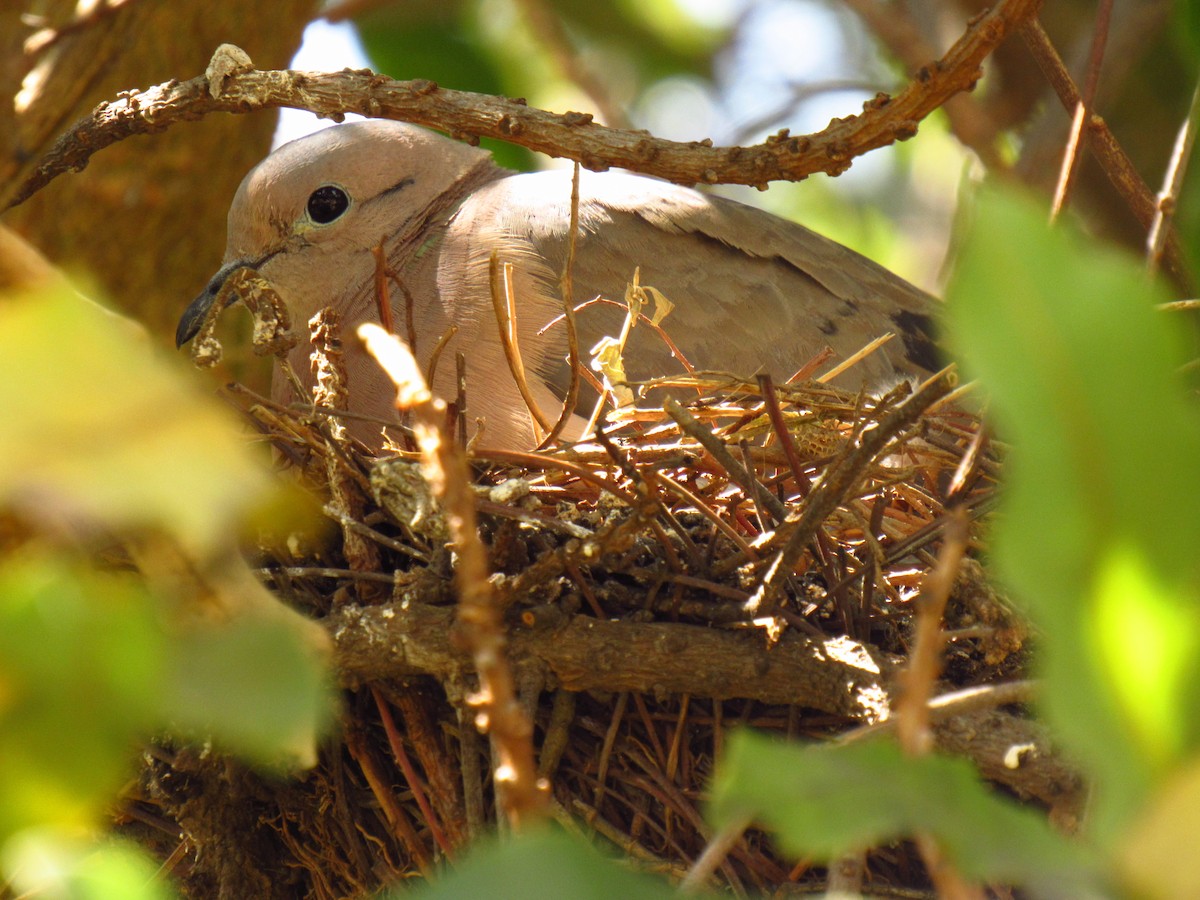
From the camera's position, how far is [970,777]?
763mm

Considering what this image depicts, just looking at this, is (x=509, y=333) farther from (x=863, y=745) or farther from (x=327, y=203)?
(x=863, y=745)

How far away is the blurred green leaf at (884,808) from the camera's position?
714 mm

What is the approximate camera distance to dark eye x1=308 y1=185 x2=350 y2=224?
2.96 meters

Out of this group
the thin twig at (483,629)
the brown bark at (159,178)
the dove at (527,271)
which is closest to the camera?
the thin twig at (483,629)

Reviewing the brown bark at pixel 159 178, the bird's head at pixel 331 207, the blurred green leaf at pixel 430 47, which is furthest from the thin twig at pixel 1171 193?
the blurred green leaf at pixel 430 47

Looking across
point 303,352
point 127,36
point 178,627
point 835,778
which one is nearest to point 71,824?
point 178,627

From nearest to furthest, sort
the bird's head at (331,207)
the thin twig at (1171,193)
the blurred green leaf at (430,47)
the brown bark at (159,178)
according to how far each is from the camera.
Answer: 1. the thin twig at (1171,193)
2. the bird's head at (331,207)
3. the brown bark at (159,178)
4. the blurred green leaf at (430,47)

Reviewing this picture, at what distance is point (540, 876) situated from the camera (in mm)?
706

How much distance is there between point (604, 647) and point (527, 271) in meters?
1.05

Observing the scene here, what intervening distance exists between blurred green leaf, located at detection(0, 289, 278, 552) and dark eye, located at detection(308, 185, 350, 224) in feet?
7.52

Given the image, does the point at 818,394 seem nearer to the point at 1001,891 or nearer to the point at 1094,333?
the point at 1001,891

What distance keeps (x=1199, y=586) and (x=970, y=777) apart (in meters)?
0.17

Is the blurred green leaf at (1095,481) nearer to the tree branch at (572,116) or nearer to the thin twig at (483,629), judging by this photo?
the thin twig at (483,629)

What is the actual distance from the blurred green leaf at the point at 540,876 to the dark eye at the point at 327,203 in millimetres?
2406
